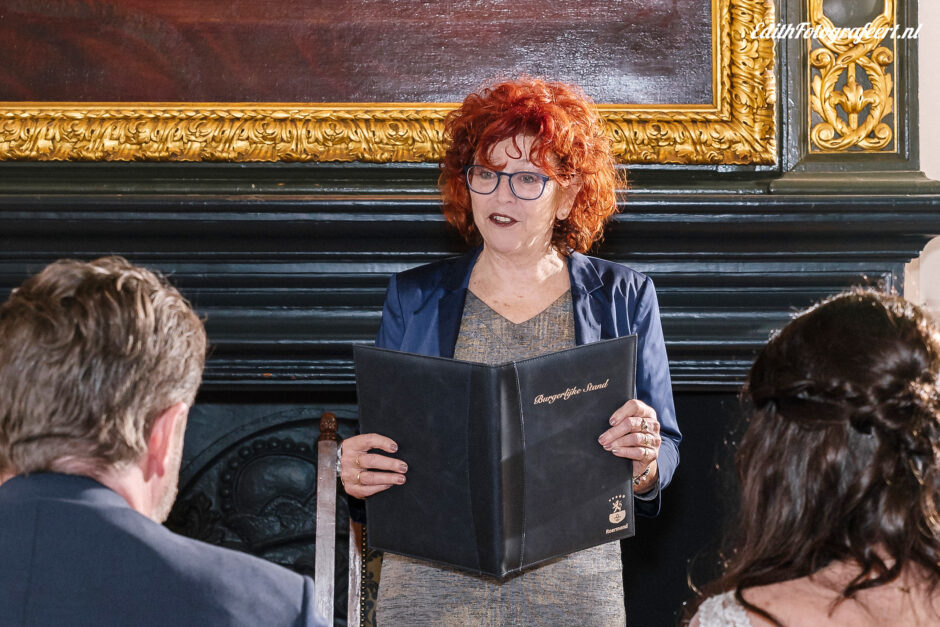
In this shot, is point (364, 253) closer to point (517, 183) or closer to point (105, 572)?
point (517, 183)

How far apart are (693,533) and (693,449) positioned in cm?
25

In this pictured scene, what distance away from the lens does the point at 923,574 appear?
→ 1322 millimetres

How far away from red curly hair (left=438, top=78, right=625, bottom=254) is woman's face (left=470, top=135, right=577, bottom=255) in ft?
0.06

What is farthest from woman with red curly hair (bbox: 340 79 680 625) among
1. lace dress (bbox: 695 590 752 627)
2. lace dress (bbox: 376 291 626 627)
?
lace dress (bbox: 695 590 752 627)

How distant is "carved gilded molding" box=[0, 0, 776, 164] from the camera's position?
2912mm

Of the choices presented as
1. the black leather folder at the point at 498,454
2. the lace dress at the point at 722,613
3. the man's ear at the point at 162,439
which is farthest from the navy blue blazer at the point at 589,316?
the man's ear at the point at 162,439

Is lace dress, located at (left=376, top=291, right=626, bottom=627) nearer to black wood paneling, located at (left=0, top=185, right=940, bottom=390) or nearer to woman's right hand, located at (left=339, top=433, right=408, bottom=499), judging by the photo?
woman's right hand, located at (left=339, top=433, right=408, bottom=499)

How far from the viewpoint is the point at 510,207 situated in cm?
230

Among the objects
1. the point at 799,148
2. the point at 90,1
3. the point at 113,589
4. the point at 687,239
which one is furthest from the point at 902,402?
the point at 90,1

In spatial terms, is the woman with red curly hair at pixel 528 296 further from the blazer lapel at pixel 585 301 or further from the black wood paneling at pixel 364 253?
the black wood paneling at pixel 364 253

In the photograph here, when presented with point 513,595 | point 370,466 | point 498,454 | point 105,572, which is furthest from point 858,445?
point 513,595

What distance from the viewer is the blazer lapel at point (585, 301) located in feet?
7.58

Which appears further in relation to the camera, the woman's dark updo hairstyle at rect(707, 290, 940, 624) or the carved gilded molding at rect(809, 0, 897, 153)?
the carved gilded molding at rect(809, 0, 897, 153)

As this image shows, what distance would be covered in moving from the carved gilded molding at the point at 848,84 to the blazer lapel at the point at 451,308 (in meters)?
1.15
